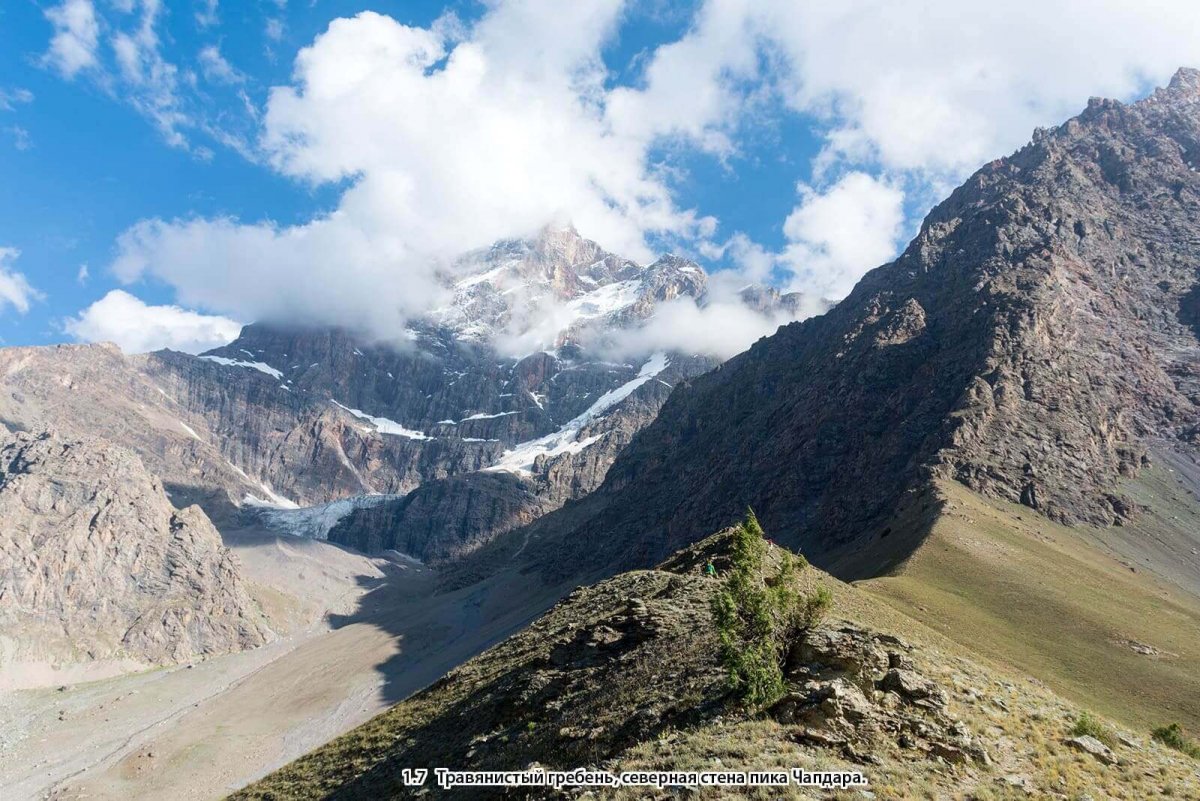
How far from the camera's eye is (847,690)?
22.3 m

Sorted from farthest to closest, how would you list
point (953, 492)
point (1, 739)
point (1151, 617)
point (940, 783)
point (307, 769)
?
point (1, 739) → point (953, 492) → point (1151, 617) → point (307, 769) → point (940, 783)

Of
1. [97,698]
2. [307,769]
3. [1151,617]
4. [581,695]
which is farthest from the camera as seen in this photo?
[97,698]

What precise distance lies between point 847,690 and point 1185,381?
208 m

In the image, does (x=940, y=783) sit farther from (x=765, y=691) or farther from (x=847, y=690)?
(x=765, y=691)

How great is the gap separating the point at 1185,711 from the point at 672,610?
49.3 m

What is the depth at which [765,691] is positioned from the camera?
77.6 feet

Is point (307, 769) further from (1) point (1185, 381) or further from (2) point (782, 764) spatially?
(1) point (1185, 381)

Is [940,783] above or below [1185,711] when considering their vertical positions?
above

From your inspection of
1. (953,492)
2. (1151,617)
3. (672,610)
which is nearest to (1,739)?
(672,610)

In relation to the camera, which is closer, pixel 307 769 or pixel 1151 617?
pixel 307 769

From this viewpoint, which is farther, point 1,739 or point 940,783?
point 1,739

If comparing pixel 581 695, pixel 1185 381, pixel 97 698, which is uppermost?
pixel 1185 381

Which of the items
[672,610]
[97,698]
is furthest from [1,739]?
[672,610]

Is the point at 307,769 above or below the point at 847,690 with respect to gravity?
below
